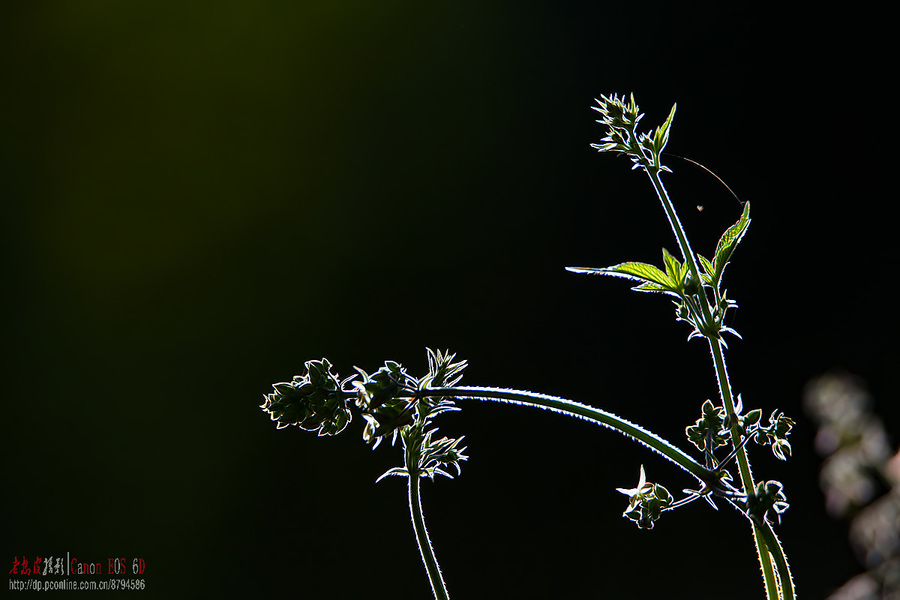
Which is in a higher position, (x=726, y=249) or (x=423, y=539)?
(x=726, y=249)

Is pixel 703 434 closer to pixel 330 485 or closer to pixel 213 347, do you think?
pixel 330 485

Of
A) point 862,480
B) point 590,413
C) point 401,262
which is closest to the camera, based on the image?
point 862,480

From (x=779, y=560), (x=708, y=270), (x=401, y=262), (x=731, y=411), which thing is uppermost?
(x=401, y=262)

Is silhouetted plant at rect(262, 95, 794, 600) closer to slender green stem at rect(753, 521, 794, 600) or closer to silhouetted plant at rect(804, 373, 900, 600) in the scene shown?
slender green stem at rect(753, 521, 794, 600)

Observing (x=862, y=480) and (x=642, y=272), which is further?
(x=642, y=272)

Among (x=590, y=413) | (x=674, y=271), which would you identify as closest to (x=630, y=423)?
(x=590, y=413)

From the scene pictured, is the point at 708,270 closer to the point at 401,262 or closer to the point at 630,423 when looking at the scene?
the point at 630,423

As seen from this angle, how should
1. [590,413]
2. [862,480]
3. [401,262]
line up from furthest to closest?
[401,262], [590,413], [862,480]

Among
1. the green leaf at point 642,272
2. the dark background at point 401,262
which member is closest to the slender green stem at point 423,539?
the green leaf at point 642,272

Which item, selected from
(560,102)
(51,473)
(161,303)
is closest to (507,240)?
(560,102)
